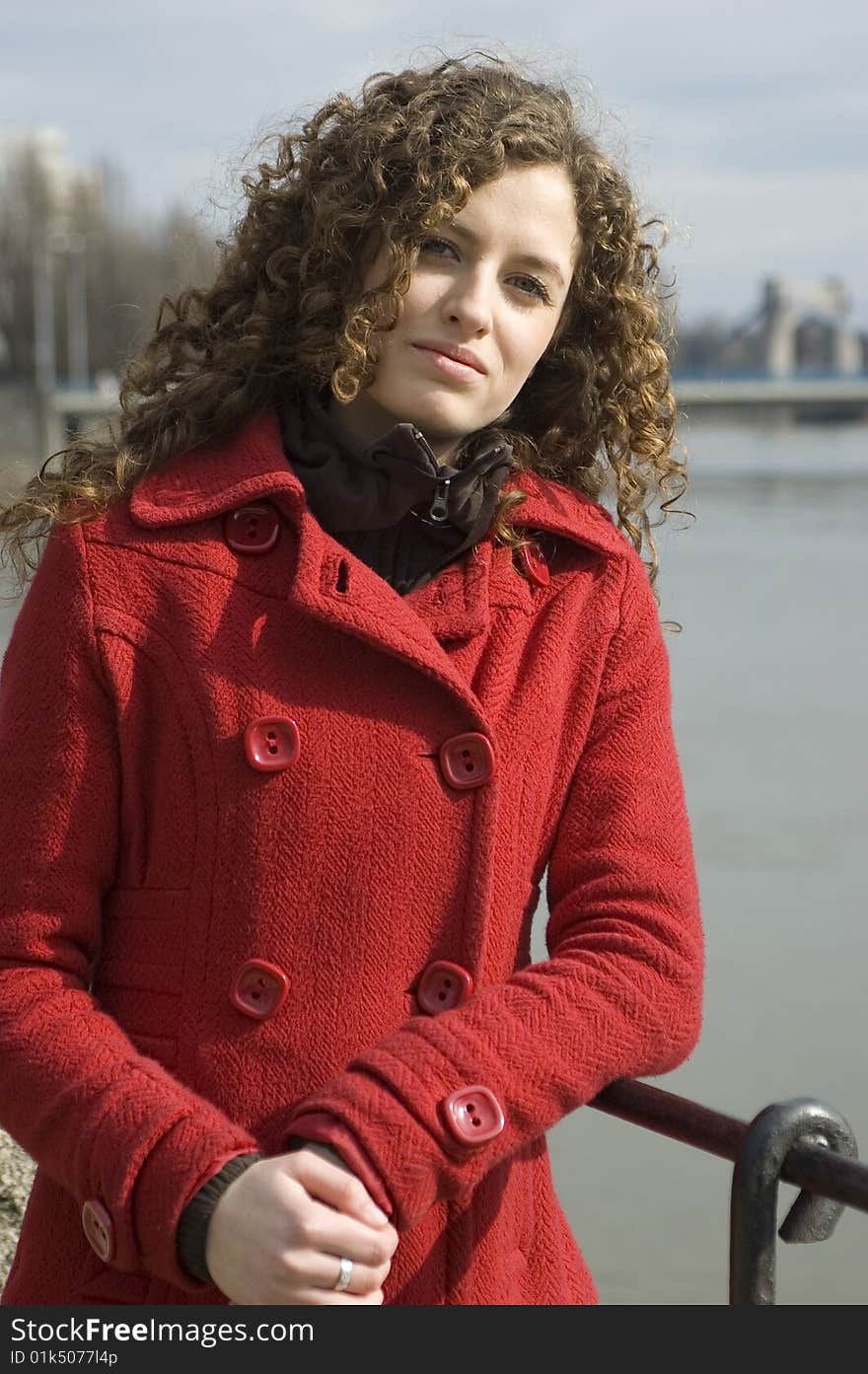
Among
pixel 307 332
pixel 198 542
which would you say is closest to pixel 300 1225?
pixel 198 542

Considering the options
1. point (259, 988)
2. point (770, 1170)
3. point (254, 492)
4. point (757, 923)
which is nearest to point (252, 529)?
point (254, 492)

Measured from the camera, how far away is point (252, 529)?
149 cm

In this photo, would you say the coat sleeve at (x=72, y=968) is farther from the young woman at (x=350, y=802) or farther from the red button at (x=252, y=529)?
the red button at (x=252, y=529)

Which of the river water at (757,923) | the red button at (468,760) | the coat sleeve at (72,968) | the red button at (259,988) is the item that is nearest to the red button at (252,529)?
the coat sleeve at (72,968)

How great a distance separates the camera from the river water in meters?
5.78

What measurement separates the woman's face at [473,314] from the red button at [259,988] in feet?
1.58

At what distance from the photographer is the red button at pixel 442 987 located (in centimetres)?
141

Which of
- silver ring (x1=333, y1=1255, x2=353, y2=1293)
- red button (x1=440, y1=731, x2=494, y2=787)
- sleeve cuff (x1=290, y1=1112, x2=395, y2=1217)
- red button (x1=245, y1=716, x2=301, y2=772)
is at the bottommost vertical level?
silver ring (x1=333, y1=1255, x2=353, y2=1293)

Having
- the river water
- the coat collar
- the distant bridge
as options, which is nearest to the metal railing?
the coat collar

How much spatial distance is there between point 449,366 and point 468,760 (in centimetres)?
35

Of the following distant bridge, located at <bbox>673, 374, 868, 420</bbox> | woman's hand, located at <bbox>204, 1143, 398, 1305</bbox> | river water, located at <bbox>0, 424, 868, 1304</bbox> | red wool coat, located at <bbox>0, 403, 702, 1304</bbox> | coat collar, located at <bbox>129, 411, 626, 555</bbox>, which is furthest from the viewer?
distant bridge, located at <bbox>673, 374, 868, 420</bbox>

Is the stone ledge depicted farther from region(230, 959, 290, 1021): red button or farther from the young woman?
region(230, 959, 290, 1021): red button

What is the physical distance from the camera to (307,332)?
1.60 metres

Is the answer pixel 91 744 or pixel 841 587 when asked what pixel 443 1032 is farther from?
pixel 841 587
